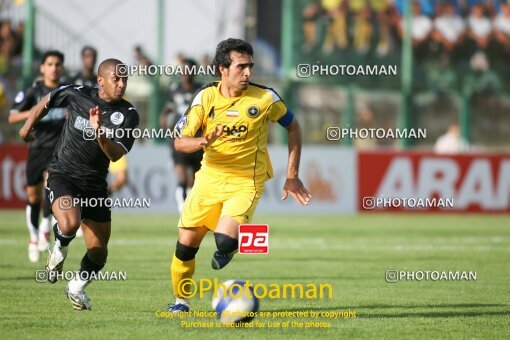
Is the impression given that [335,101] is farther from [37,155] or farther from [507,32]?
[37,155]

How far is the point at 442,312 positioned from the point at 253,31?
19.2 meters

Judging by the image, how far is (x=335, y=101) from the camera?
2466 centimetres

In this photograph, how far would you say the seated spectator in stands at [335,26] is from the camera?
2550 centimetres

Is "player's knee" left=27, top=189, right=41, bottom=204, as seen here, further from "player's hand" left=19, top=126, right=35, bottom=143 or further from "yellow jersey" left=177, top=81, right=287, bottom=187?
"yellow jersey" left=177, top=81, right=287, bottom=187

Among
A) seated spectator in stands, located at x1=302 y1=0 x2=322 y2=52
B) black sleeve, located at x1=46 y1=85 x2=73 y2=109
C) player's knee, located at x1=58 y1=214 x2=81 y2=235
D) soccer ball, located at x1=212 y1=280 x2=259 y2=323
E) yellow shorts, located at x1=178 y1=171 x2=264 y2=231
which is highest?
seated spectator in stands, located at x1=302 y1=0 x2=322 y2=52

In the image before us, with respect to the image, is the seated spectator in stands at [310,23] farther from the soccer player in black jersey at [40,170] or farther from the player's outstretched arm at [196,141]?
the player's outstretched arm at [196,141]

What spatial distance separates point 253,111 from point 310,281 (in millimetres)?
3310

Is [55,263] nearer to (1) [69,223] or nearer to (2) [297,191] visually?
(1) [69,223]

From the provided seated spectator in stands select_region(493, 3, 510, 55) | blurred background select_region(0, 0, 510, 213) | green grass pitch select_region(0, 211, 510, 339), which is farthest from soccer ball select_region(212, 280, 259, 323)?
seated spectator in stands select_region(493, 3, 510, 55)

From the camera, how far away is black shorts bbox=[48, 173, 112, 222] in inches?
365

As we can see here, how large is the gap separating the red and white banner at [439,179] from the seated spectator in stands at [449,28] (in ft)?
17.9

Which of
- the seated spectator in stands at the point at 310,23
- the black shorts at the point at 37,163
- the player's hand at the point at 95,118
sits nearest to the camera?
the player's hand at the point at 95,118

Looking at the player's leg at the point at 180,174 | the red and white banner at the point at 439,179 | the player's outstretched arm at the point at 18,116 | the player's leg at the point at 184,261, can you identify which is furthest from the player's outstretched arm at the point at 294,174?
the red and white banner at the point at 439,179

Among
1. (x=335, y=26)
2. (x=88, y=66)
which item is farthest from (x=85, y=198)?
(x=335, y=26)
